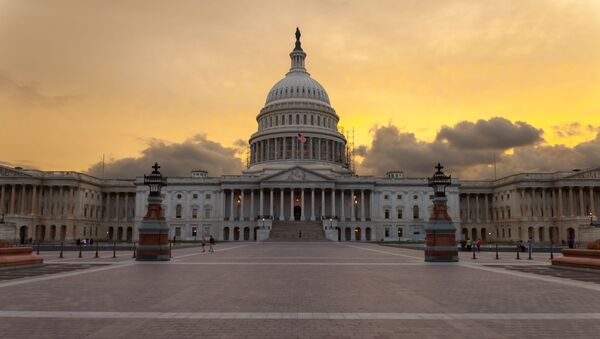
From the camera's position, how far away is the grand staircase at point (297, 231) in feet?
315

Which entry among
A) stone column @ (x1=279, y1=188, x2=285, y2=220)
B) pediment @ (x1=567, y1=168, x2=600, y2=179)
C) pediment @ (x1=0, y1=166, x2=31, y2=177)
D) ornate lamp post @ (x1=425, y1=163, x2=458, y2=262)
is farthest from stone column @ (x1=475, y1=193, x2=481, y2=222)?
pediment @ (x1=0, y1=166, x2=31, y2=177)

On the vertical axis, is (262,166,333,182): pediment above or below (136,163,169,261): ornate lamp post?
above

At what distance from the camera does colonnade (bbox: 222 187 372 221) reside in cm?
11725

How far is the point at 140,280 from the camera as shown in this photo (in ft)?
67.8

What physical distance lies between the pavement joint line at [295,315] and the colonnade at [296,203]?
103227 mm

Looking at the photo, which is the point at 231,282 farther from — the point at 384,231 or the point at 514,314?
the point at 384,231

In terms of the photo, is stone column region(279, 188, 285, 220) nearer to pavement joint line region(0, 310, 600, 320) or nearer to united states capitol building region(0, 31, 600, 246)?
united states capitol building region(0, 31, 600, 246)

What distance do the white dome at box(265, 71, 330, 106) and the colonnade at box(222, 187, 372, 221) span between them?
35689 mm

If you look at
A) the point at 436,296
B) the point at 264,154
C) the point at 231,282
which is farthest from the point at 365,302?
the point at 264,154

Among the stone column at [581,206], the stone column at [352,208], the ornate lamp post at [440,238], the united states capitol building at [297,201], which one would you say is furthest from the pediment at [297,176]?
the ornate lamp post at [440,238]

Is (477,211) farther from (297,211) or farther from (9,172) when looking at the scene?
(9,172)

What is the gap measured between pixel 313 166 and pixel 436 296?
114 meters

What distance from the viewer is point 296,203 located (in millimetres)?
122750

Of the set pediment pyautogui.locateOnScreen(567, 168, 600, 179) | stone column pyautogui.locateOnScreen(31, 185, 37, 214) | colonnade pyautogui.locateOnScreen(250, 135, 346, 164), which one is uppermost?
colonnade pyautogui.locateOnScreen(250, 135, 346, 164)
